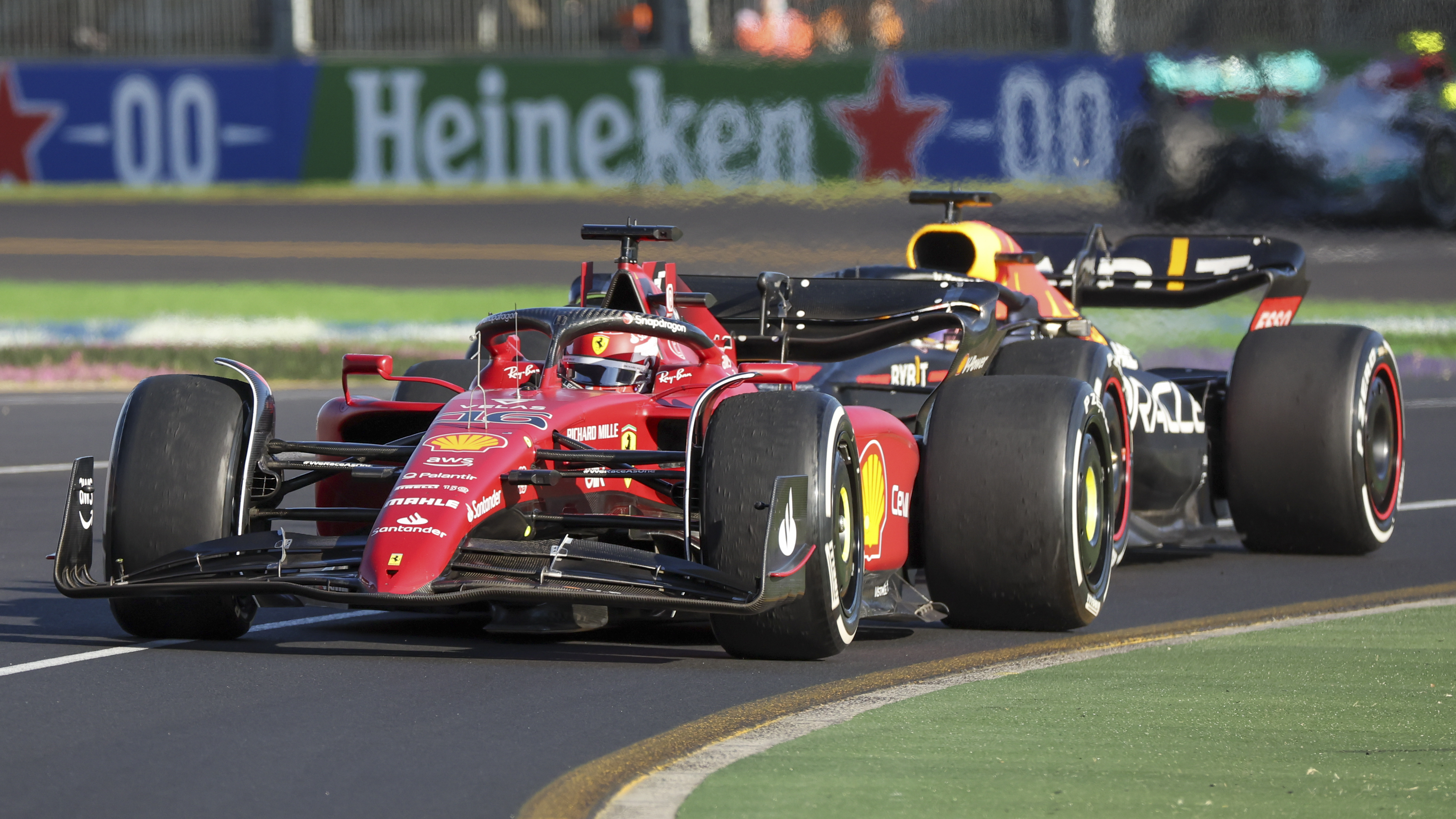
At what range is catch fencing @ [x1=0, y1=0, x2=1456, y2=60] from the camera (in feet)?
93.7

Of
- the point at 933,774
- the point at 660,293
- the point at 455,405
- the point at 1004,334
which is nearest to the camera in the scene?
the point at 933,774

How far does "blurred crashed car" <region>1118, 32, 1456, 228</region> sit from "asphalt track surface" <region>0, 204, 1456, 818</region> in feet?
24.4

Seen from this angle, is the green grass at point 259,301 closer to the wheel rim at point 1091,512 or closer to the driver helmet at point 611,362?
the driver helmet at point 611,362

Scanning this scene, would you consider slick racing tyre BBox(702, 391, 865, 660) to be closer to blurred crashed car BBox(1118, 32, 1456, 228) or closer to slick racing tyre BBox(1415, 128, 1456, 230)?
blurred crashed car BBox(1118, 32, 1456, 228)

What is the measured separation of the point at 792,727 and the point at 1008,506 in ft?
5.72

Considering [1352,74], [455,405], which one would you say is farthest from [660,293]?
[1352,74]

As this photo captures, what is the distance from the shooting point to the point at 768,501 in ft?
21.7

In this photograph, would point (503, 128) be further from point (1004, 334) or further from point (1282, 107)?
point (1004, 334)

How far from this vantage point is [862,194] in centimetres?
1670

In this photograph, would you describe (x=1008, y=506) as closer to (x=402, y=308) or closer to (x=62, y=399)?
(x=62, y=399)

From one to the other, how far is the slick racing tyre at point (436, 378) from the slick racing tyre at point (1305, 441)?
131 inches

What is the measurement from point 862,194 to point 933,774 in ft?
38.1

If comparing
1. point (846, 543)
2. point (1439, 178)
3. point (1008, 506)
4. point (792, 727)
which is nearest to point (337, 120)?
point (1439, 178)

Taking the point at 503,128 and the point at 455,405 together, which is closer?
the point at 455,405
